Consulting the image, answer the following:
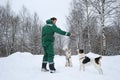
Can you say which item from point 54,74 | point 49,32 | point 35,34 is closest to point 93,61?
point 54,74

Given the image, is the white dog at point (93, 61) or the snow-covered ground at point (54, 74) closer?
the snow-covered ground at point (54, 74)

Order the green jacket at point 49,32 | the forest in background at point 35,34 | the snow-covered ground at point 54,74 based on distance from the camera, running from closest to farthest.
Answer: the snow-covered ground at point 54,74 → the green jacket at point 49,32 → the forest in background at point 35,34

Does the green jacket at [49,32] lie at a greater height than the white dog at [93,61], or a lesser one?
greater

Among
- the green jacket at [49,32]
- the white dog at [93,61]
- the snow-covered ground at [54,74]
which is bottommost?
the snow-covered ground at [54,74]

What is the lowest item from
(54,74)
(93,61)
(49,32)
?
(54,74)

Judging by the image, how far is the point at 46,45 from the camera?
7.77 meters

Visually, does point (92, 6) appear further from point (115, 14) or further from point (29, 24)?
point (29, 24)

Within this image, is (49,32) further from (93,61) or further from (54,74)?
(93,61)

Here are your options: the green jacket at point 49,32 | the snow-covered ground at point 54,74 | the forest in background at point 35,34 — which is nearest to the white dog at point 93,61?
the snow-covered ground at point 54,74

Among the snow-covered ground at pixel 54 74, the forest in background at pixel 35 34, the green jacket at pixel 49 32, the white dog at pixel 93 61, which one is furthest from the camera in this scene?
the forest in background at pixel 35 34

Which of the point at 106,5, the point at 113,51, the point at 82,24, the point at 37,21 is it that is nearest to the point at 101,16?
the point at 106,5

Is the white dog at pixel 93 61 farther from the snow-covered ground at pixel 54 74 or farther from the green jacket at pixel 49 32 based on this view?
the green jacket at pixel 49 32

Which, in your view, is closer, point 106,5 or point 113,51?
point 106,5

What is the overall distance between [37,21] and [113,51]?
2036cm
